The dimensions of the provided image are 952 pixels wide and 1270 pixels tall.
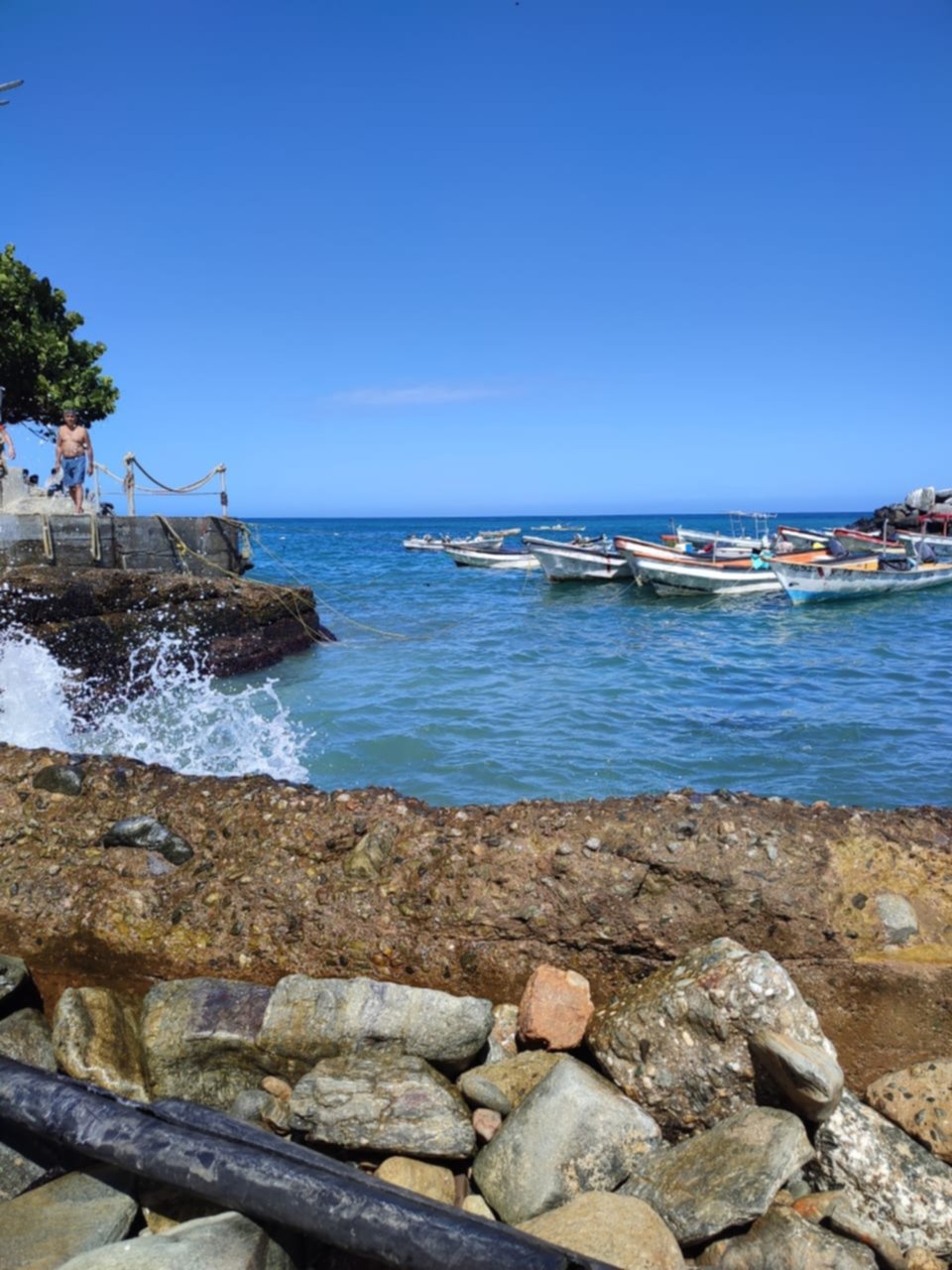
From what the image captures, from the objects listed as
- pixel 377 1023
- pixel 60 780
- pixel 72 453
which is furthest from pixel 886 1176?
pixel 72 453

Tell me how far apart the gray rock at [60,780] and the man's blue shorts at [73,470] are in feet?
47.5

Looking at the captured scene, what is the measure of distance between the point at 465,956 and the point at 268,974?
905 millimetres

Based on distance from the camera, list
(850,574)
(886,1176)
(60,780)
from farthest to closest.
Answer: (850,574) → (60,780) → (886,1176)

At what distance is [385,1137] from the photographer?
2.95 metres

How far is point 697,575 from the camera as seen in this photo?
97.5 feet

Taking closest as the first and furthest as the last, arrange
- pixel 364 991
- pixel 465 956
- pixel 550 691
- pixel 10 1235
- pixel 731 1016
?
pixel 10 1235 → pixel 731 1016 → pixel 364 991 → pixel 465 956 → pixel 550 691

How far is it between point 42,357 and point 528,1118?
2842 centimetres

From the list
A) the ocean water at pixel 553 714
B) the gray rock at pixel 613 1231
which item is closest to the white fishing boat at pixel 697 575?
the ocean water at pixel 553 714

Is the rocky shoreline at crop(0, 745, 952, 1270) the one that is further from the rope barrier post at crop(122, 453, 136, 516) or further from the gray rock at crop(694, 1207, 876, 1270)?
the rope barrier post at crop(122, 453, 136, 516)

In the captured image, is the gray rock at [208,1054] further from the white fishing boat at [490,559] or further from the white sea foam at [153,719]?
the white fishing boat at [490,559]

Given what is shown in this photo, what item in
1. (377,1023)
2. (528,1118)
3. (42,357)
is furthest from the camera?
(42,357)

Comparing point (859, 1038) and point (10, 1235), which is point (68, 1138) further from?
point (859, 1038)

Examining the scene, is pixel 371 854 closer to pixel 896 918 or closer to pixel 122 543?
pixel 896 918

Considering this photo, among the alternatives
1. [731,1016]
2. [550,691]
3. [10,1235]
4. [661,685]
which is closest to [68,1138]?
[10,1235]
